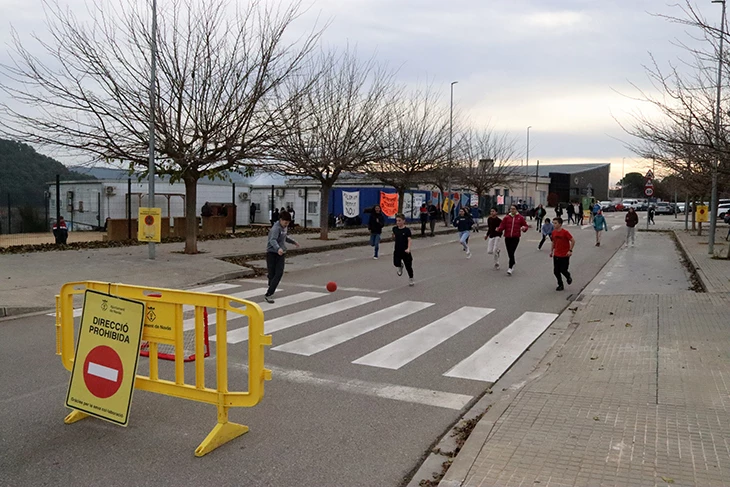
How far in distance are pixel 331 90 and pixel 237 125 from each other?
864 centimetres

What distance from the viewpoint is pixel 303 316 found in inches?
424

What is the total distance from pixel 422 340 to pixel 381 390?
98.2 inches

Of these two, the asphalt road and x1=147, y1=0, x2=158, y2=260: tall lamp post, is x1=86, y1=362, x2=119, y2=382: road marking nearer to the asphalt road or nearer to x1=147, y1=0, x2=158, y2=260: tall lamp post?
the asphalt road

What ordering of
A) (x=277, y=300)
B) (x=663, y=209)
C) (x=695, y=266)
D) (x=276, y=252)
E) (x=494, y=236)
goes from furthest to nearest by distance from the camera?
1. (x=663, y=209)
2. (x=494, y=236)
3. (x=695, y=266)
4. (x=277, y=300)
5. (x=276, y=252)

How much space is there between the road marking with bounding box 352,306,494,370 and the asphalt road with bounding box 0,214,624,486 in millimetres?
29

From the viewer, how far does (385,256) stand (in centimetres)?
2161

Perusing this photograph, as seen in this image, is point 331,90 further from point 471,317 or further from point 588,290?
point 471,317

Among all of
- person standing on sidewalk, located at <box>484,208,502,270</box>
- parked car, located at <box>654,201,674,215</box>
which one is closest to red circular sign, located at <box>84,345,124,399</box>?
person standing on sidewalk, located at <box>484,208,502,270</box>

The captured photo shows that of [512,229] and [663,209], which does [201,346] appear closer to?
[512,229]

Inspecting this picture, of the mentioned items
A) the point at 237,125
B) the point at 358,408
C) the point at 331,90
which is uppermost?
the point at 331,90

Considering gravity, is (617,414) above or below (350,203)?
below

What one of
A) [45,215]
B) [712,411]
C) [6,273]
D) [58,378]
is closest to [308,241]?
[6,273]

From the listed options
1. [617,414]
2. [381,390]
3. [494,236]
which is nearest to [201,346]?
[381,390]

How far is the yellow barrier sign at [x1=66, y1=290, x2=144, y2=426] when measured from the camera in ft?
17.4
